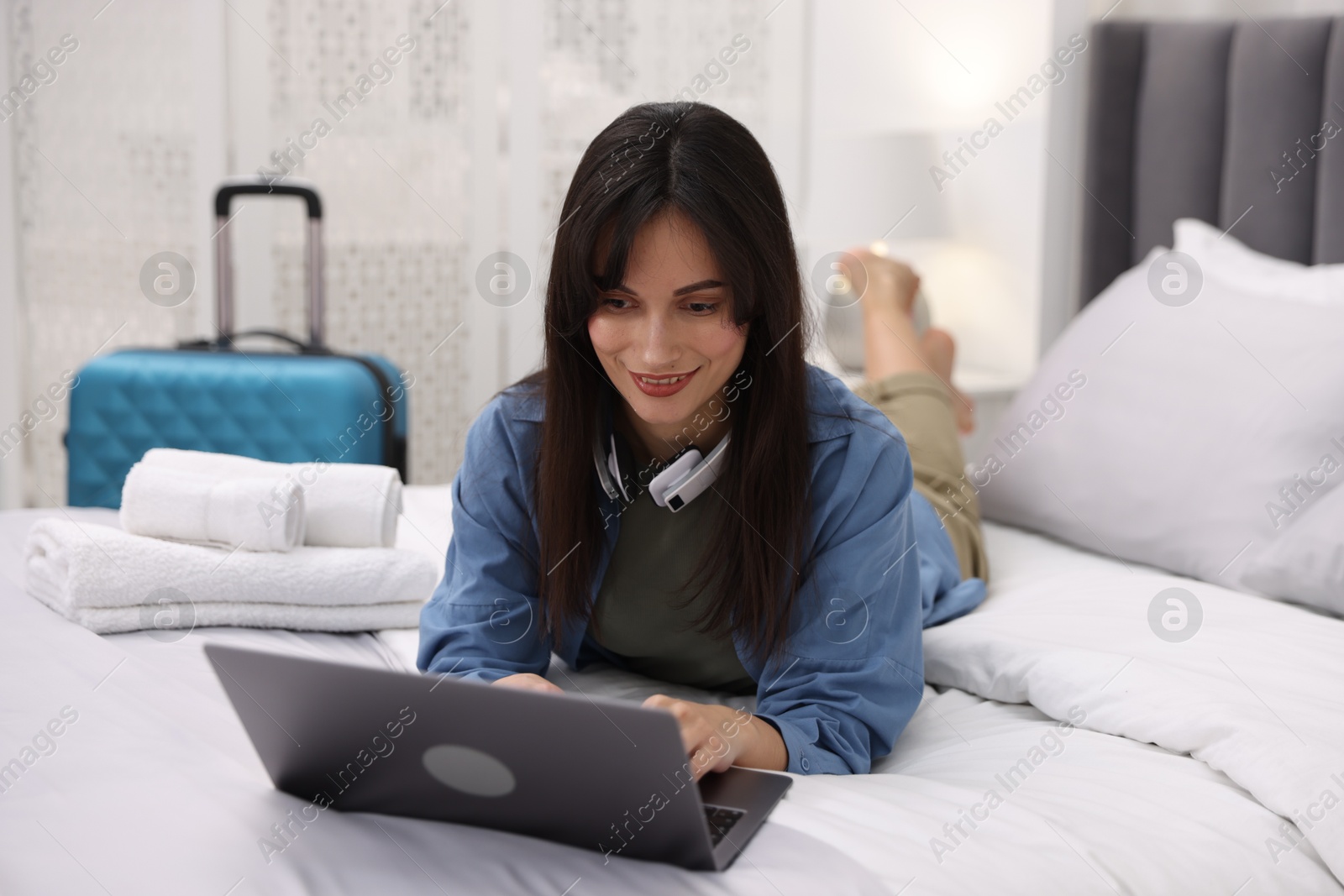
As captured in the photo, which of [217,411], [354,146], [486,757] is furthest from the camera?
[354,146]

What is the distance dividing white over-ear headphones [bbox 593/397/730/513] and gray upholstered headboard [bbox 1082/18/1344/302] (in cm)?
131

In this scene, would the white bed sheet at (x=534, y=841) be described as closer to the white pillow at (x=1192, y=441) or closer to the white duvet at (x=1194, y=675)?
the white duvet at (x=1194, y=675)

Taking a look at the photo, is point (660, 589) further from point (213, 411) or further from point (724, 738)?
point (213, 411)

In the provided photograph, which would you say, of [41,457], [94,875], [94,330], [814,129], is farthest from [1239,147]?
[41,457]

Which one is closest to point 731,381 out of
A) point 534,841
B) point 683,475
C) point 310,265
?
point 683,475

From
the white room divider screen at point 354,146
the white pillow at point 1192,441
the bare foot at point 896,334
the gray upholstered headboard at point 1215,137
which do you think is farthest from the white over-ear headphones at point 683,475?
the white room divider screen at point 354,146

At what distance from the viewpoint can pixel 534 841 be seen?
79 centimetres

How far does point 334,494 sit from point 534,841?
0.62 metres

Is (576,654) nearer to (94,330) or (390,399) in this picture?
(390,399)

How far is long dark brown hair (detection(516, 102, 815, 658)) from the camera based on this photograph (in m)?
0.93

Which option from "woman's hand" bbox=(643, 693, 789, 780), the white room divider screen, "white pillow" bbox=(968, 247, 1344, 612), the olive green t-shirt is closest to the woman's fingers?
"woman's hand" bbox=(643, 693, 789, 780)

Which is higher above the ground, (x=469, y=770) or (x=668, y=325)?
(x=668, y=325)

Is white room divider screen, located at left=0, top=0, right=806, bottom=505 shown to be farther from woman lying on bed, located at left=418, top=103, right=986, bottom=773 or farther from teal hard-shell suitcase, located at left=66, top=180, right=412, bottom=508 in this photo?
woman lying on bed, located at left=418, top=103, right=986, bottom=773

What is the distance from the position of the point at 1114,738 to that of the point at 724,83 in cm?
218
